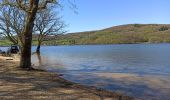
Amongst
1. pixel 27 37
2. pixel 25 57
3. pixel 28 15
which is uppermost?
pixel 28 15

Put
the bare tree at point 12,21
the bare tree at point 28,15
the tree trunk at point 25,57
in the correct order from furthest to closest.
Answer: the bare tree at point 12,21 → the tree trunk at point 25,57 → the bare tree at point 28,15

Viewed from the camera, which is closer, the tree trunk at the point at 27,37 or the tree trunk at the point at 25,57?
the tree trunk at the point at 27,37

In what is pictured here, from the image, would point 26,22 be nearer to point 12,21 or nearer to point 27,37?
point 27,37

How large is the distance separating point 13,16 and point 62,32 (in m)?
25.6

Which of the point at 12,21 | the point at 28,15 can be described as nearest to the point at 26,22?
the point at 28,15

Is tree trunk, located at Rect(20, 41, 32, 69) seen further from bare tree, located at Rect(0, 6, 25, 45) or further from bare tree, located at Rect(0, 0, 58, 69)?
bare tree, located at Rect(0, 6, 25, 45)

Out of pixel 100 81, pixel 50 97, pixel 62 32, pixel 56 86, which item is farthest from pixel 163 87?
pixel 62 32

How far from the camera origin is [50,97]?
47.0 ft

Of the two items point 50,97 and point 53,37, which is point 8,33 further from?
point 50,97

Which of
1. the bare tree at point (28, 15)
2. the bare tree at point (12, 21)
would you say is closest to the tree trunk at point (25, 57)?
the bare tree at point (28, 15)

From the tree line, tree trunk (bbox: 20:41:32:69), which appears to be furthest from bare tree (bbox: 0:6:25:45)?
tree trunk (bbox: 20:41:32:69)

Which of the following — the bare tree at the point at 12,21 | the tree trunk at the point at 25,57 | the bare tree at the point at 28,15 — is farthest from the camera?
the bare tree at the point at 12,21

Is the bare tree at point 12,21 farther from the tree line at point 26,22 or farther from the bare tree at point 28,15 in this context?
the bare tree at point 28,15

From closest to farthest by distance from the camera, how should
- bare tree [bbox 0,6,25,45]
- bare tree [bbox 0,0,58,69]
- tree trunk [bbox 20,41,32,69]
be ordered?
bare tree [bbox 0,0,58,69]
tree trunk [bbox 20,41,32,69]
bare tree [bbox 0,6,25,45]
